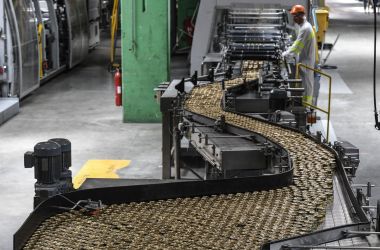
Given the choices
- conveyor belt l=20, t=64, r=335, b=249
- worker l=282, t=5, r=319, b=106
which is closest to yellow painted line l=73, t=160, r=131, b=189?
worker l=282, t=5, r=319, b=106

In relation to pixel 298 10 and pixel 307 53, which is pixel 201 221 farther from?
pixel 307 53

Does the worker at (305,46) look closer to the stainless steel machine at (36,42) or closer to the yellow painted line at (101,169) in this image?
the yellow painted line at (101,169)

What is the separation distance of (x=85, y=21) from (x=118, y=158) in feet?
31.1

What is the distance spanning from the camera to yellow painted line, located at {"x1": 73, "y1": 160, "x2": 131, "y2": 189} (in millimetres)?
9742

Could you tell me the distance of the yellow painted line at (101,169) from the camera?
32.0 ft

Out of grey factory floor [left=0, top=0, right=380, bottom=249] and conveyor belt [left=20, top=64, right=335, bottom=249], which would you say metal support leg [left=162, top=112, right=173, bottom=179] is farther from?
conveyor belt [left=20, top=64, right=335, bottom=249]

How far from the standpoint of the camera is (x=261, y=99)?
755 cm

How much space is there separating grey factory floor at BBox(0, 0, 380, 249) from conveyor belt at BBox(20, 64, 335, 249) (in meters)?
3.41

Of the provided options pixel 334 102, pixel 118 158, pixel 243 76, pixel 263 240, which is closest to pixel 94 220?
pixel 263 240

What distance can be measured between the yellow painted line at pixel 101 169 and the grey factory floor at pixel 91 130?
0.38 ft

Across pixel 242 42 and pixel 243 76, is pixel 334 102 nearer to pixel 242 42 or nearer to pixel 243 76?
pixel 242 42

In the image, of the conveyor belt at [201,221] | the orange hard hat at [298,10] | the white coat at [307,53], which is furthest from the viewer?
the white coat at [307,53]

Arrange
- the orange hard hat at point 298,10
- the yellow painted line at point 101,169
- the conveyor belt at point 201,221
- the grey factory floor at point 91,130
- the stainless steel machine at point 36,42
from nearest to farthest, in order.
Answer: the conveyor belt at point 201,221
the grey factory floor at point 91,130
the yellow painted line at point 101,169
the orange hard hat at point 298,10
the stainless steel machine at point 36,42

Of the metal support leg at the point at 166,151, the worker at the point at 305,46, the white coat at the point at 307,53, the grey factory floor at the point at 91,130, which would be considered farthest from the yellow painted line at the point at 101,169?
the white coat at the point at 307,53
